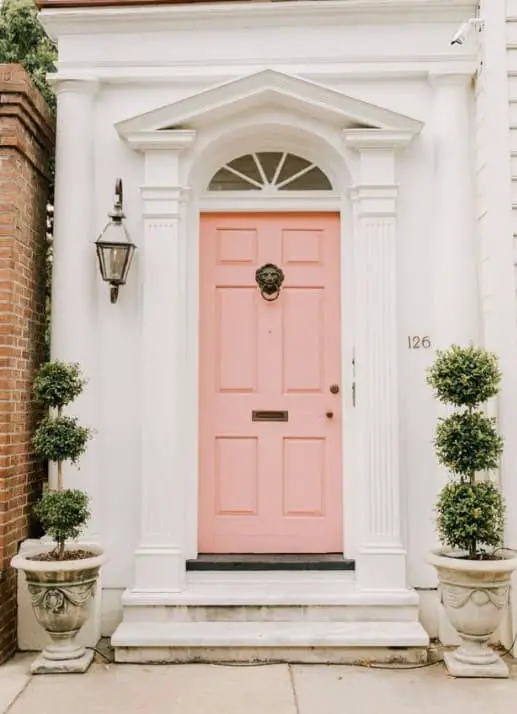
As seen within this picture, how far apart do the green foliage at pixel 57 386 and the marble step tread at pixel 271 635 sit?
1376 mm

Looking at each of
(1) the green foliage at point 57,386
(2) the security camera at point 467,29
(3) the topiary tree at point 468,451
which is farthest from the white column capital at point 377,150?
(1) the green foliage at point 57,386

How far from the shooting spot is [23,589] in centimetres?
459

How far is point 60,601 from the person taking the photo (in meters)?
4.15

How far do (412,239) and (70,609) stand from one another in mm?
3072

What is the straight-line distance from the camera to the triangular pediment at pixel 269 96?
4855 millimetres

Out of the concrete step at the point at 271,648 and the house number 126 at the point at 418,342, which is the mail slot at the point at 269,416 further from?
the concrete step at the point at 271,648

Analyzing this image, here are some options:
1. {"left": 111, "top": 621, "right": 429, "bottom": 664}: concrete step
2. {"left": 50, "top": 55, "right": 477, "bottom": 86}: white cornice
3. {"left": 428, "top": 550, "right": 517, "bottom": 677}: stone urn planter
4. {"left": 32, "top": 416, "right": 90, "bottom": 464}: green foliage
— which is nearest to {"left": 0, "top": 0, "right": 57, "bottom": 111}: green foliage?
{"left": 50, "top": 55, "right": 477, "bottom": 86}: white cornice

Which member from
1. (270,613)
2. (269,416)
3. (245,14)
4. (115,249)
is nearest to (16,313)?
(115,249)

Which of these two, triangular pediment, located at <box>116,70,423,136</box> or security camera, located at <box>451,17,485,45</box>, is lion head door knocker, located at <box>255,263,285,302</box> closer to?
triangular pediment, located at <box>116,70,423,136</box>

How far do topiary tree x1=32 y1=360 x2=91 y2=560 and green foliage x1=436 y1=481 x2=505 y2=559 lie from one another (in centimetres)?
203

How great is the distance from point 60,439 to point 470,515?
2318mm

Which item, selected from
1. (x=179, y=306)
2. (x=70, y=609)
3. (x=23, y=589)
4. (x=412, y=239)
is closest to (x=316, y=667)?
(x=70, y=609)

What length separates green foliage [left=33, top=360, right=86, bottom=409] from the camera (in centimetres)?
436

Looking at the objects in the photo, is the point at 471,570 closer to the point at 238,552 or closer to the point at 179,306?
Result: the point at 238,552
